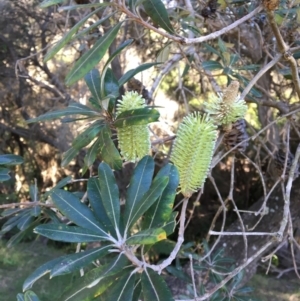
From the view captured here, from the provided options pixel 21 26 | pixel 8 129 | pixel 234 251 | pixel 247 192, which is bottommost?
pixel 247 192

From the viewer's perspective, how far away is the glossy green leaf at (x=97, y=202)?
2.23 feet

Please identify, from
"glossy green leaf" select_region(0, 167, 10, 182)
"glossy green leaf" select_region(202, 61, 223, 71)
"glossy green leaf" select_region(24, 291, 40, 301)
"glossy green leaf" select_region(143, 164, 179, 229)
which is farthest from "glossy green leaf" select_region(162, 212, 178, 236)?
"glossy green leaf" select_region(202, 61, 223, 71)

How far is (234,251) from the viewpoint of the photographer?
2072 millimetres

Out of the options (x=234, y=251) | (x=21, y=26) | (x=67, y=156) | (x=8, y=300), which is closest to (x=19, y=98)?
(x=21, y=26)

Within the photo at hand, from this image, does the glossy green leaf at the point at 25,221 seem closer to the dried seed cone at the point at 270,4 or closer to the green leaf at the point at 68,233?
the green leaf at the point at 68,233

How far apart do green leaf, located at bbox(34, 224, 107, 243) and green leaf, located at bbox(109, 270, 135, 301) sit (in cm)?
7

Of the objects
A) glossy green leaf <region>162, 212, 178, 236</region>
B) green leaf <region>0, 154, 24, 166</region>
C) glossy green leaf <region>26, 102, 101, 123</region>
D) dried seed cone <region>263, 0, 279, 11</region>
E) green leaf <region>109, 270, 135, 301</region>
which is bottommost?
green leaf <region>109, 270, 135, 301</region>

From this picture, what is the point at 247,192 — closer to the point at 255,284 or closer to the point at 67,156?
the point at 255,284

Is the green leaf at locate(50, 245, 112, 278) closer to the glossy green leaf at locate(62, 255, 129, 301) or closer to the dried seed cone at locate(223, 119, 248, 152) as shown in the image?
the glossy green leaf at locate(62, 255, 129, 301)

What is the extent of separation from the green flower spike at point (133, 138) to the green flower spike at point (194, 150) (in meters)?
0.07

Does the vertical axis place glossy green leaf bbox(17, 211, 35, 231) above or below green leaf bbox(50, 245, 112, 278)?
below

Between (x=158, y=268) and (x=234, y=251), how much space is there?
1.57 meters

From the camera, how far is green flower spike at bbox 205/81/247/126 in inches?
27.8

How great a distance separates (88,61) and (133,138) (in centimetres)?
16
